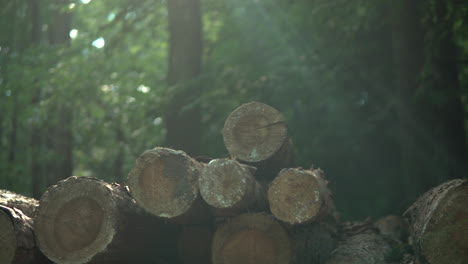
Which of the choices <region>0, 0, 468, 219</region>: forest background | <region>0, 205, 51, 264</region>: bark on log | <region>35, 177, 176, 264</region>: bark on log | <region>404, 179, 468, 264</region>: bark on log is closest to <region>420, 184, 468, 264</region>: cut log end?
<region>404, 179, 468, 264</region>: bark on log

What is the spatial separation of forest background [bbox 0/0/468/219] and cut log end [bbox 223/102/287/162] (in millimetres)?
3658

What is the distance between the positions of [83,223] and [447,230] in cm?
269

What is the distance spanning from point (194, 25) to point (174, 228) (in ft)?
16.6

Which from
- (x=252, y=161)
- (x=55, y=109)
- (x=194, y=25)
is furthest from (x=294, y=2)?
(x=252, y=161)

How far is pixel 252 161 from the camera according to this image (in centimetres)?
490

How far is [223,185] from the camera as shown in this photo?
168 inches

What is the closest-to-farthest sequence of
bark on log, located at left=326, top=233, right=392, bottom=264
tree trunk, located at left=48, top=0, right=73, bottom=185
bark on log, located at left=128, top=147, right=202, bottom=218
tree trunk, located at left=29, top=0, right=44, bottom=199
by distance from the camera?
1. bark on log, located at left=128, top=147, right=202, bottom=218
2. bark on log, located at left=326, top=233, right=392, bottom=264
3. tree trunk, located at left=48, top=0, right=73, bottom=185
4. tree trunk, located at left=29, top=0, right=44, bottom=199

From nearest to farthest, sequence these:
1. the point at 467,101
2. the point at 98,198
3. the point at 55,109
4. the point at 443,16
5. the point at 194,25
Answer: the point at 98,198 < the point at 443,16 < the point at 194,25 < the point at 467,101 < the point at 55,109

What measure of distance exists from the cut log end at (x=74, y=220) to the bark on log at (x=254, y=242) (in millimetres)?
950

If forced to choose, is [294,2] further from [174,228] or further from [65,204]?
[65,204]

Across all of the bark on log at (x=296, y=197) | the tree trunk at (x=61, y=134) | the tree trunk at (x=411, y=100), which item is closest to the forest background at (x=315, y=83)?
the tree trunk at (x=411, y=100)

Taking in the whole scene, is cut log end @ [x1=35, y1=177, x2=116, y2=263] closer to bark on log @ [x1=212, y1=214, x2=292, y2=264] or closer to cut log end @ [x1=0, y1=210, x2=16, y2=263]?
cut log end @ [x1=0, y1=210, x2=16, y2=263]

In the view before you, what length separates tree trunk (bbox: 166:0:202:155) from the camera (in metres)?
8.85

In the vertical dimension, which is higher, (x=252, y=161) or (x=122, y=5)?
(x=122, y=5)
